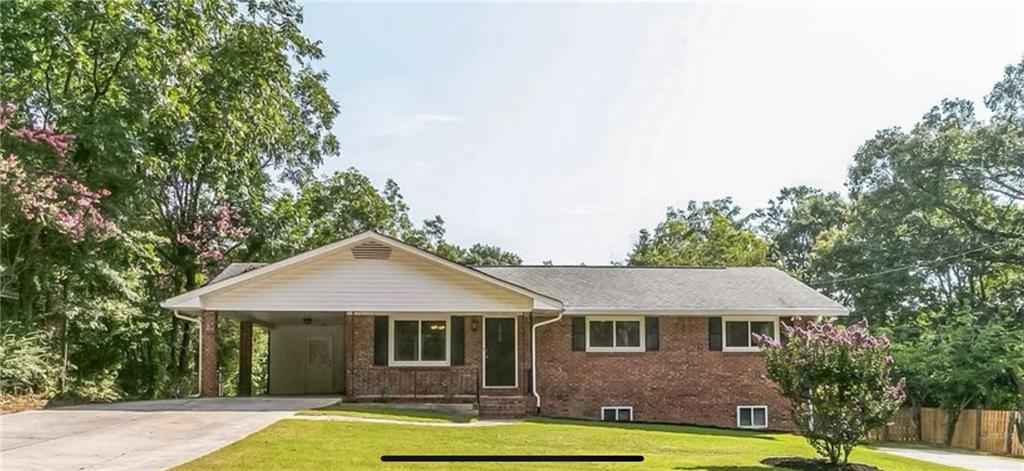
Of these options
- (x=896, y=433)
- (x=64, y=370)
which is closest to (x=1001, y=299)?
(x=896, y=433)

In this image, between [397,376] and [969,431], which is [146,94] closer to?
[397,376]

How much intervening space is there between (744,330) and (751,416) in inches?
86.0

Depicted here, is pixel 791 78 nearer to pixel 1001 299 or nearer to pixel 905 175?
pixel 905 175

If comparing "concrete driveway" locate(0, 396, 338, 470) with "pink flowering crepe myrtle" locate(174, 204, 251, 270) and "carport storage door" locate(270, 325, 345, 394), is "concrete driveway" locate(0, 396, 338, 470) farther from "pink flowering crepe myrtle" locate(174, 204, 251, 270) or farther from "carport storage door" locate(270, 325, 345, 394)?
"pink flowering crepe myrtle" locate(174, 204, 251, 270)

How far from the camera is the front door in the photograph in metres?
25.7

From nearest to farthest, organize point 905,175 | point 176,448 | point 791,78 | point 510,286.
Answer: point 176,448
point 791,78
point 510,286
point 905,175

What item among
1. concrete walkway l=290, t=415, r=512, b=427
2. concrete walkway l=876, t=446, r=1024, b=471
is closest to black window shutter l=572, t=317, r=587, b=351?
concrete walkway l=290, t=415, r=512, b=427

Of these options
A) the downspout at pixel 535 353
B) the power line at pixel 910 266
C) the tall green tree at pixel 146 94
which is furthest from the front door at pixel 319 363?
Result: the power line at pixel 910 266

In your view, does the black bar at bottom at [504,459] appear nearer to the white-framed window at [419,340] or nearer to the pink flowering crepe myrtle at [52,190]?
the white-framed window at [419,340]

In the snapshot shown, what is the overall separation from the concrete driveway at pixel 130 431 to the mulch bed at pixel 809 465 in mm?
7944

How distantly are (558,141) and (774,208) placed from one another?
41981mm

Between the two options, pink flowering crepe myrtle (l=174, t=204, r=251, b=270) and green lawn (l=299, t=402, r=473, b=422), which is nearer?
green lawn (l=299, t=402, r=473, b=422)

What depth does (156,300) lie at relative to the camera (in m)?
30.3

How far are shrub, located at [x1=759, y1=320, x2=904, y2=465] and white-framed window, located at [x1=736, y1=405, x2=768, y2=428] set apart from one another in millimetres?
9381
